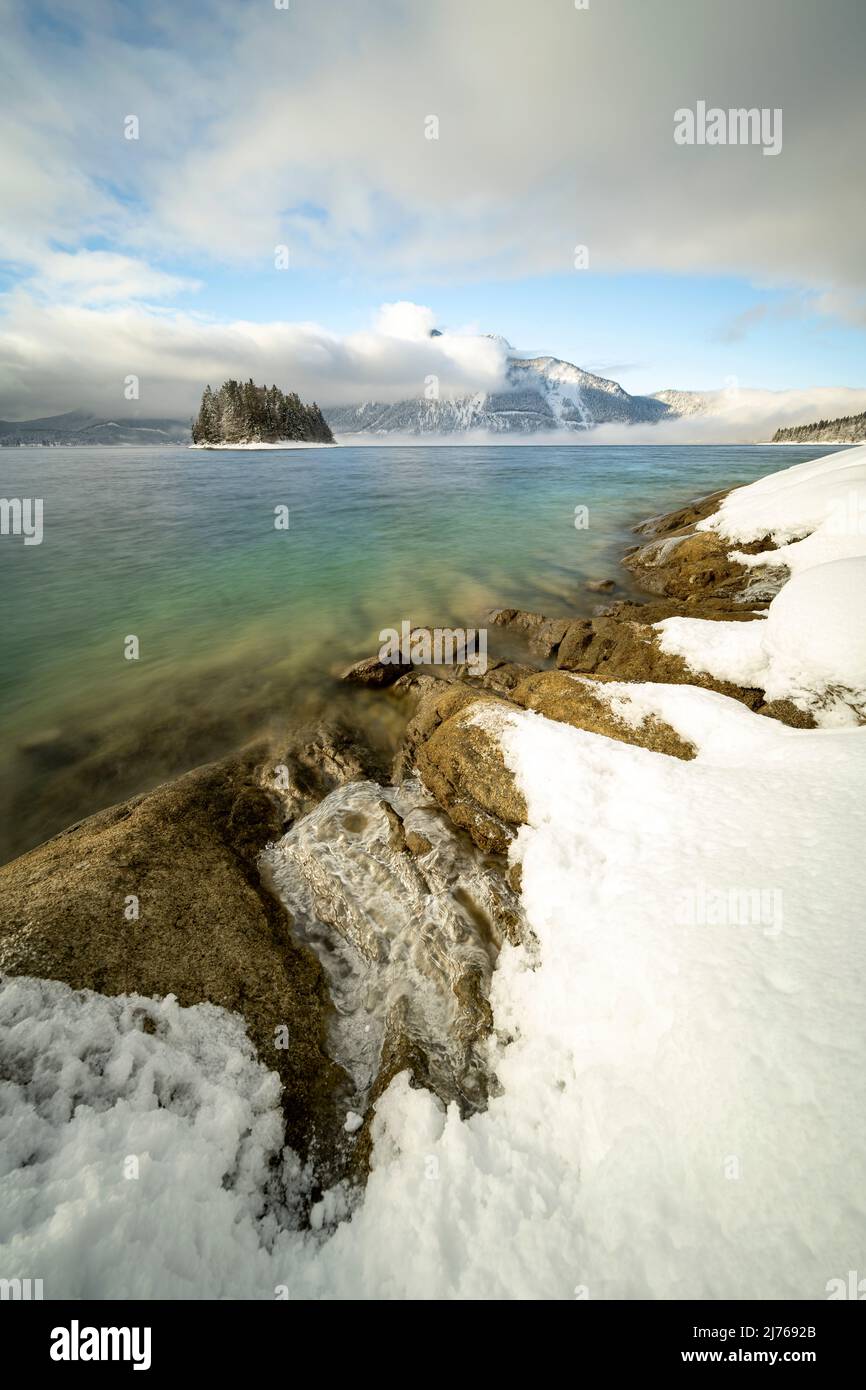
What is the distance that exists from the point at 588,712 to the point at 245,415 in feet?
451

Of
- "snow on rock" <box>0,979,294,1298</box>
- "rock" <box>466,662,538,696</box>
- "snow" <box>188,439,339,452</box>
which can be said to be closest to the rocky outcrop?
"snow on rock" <box>0,979,294,1298</box>

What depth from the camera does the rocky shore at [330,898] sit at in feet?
12.8

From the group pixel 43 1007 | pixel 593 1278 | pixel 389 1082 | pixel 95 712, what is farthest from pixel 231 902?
pixel 95 712

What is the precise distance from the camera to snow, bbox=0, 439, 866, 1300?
249 cm

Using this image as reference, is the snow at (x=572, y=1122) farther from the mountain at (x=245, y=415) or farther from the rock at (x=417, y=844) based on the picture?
the mountain at (x=245, y=415)

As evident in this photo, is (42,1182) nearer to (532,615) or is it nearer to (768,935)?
(768,935)

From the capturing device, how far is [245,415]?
384ft

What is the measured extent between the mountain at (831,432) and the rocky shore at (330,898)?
679ft

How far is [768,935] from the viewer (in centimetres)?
346

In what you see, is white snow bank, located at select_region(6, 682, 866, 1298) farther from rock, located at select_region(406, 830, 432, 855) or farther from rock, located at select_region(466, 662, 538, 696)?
rock, located at select_region(466, 662, 538, 696)

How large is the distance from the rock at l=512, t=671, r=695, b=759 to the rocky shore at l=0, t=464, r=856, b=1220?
1.2 inches

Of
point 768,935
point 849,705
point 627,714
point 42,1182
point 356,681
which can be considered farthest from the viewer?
point 356,681

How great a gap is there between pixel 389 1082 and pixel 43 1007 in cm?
265
